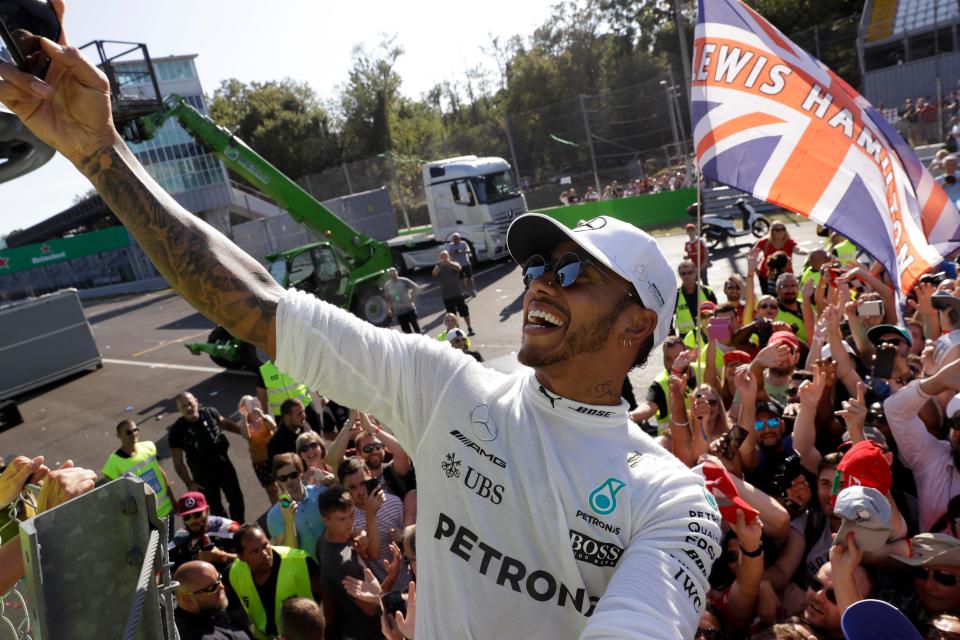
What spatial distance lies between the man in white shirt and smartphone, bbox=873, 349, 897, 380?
12.0ft

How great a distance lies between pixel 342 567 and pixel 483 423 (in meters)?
2.73

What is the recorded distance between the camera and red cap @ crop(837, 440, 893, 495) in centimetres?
295

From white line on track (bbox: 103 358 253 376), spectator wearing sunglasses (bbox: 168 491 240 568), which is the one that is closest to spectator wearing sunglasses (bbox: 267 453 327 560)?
spectator wearing sunglasses (bbox: 168 491 240 568)

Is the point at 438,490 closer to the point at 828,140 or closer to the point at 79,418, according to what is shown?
the point at 828,140

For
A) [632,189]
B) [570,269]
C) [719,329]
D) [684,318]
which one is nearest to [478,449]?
[570,269]

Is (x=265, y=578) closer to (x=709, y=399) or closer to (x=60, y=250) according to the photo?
(x=709, y=399)

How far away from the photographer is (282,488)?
5238mm

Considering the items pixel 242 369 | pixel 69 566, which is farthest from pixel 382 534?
pixel 242 369

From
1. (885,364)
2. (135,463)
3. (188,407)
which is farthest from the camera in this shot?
(188,407)

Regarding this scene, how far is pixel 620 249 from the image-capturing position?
5.36 feet

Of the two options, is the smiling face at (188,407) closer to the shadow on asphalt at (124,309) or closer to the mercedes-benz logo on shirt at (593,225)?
the mercedes-benz logo on shirt at (593,225)

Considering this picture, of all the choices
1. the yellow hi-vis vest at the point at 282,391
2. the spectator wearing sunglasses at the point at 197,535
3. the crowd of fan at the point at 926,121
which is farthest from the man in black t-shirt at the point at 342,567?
the crowd of fan at the point at 926,121

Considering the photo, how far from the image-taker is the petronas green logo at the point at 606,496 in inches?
54.5

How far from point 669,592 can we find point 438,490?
1.78 feet
